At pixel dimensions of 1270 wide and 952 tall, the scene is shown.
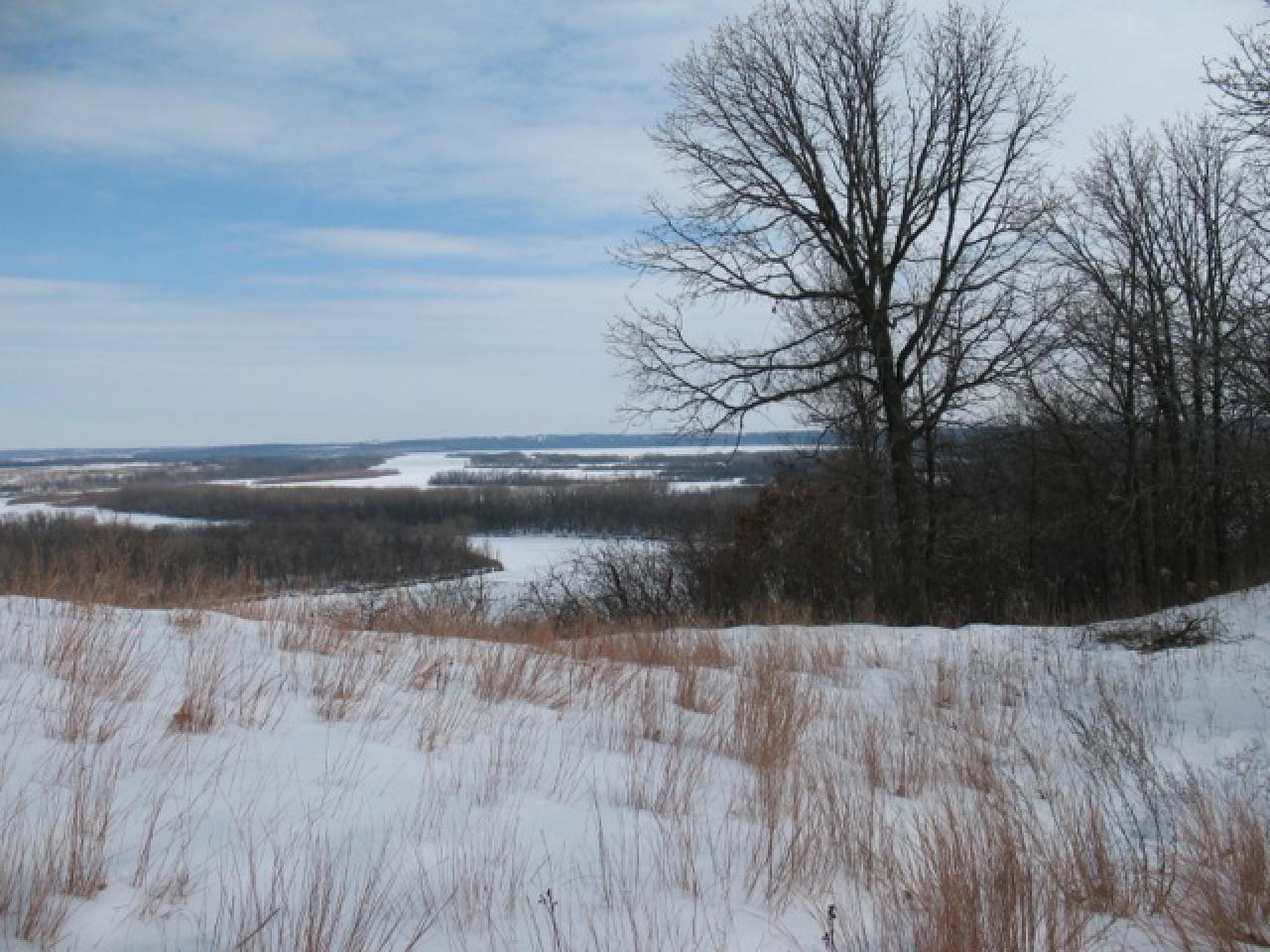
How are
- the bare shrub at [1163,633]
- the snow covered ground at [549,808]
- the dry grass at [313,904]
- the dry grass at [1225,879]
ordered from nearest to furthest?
the dry grass at [313,904] → the snow covered ground at [549,808] → the dry grass at [1225,879] → the bare shrub at [1163,633]

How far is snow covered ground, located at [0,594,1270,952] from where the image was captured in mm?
2232

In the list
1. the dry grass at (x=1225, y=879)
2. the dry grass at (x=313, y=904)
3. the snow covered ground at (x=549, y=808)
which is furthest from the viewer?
the dry grass at (x=1225, y=879)

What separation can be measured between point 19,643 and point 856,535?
18288 mm

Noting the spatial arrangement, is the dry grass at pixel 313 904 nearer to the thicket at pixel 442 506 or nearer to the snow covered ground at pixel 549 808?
the snow covered ground at pixel 549 808

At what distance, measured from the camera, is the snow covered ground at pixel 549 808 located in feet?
7.32

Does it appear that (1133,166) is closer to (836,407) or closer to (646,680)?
(836,407)

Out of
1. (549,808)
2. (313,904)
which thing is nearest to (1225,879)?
(549,808)

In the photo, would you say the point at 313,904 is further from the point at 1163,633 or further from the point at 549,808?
the point at 1163,633

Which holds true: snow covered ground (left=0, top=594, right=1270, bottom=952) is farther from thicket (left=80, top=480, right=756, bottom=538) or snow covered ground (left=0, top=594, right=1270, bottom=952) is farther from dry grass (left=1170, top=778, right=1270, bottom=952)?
thicket (left=80, top=480, right=756, bottom=538)

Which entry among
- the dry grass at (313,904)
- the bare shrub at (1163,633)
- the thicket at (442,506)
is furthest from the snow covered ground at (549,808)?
the thicket at (442,506)

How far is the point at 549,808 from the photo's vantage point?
10.0 feet

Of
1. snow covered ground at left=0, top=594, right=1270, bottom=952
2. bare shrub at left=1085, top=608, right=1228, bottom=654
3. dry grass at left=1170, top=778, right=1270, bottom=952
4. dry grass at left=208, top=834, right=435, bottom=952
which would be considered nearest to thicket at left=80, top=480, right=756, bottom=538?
bare shrub at left=1085, top=608, right=1228, bottom=654

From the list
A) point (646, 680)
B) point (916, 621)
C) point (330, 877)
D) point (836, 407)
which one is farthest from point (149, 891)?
point (836, 407)

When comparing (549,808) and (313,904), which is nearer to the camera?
(313,904)
